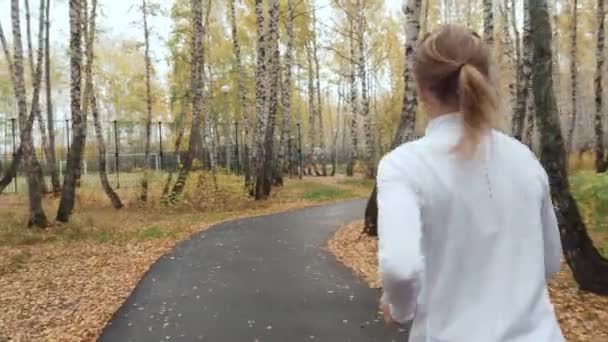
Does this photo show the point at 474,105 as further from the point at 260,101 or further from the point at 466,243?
the point at 260,101

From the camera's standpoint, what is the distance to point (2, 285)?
776cm

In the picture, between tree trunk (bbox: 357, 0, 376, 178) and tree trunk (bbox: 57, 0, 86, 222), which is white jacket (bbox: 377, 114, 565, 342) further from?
tree trunk (bbox: 357, 0, 376, 178)

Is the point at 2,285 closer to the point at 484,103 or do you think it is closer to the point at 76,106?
the point at 76,106

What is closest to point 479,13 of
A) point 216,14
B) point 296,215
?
point 216,14

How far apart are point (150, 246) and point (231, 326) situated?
5340 millimetres

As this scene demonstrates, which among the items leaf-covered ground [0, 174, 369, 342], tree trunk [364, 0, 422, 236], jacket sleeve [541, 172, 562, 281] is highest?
tree trunk [364, 0, 422, 236]

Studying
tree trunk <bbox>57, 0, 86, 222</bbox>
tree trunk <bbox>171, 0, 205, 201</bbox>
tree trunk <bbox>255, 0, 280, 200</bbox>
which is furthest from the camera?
tree trunk <bbox>255, 0, 280, 200</bbox>

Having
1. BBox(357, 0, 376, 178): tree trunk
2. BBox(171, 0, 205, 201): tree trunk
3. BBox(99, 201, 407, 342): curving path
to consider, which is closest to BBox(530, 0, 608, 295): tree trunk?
BBox(99, 201, 407, 342): curving path

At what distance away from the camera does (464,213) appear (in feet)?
4.22

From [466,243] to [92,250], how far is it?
987 centimetres

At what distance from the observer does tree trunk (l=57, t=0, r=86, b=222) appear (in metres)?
11.6

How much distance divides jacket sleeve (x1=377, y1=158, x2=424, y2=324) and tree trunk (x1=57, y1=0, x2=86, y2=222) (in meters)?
12.0

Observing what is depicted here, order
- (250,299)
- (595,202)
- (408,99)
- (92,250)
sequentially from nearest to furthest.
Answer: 1. (250,299)
2. (595,202)
3. (408,99)
4. (92,250)

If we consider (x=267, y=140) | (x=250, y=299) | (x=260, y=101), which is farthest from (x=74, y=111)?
(x=250, y=299)
